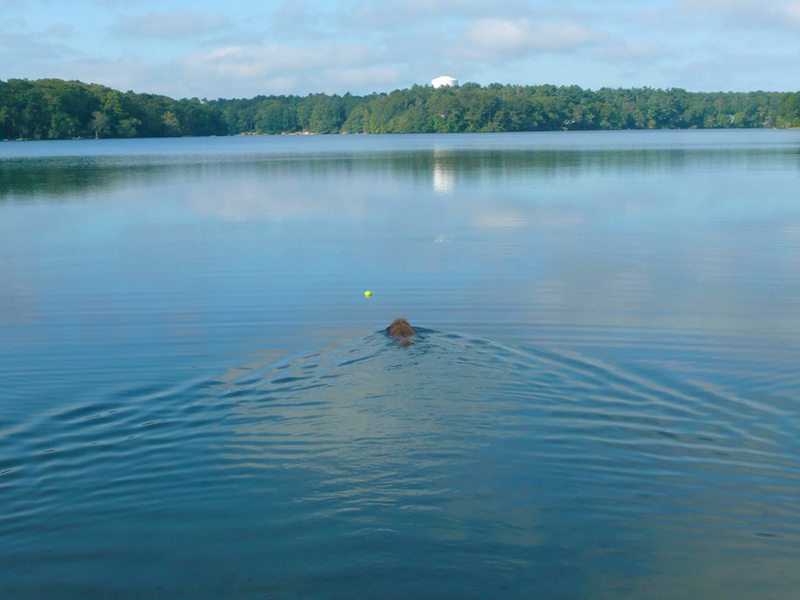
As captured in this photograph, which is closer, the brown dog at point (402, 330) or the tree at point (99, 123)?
the brown dog at point (402, 330)

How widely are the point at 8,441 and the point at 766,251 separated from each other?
63.4 ft

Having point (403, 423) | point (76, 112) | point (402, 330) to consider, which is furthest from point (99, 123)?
point (403, 423)

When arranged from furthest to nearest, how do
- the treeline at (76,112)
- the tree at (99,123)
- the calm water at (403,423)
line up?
1. the tree at (99,123)
2. the treeline at (76,112)
3. the calm water at (403,423)

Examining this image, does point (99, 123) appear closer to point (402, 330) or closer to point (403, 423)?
point (402, 330)

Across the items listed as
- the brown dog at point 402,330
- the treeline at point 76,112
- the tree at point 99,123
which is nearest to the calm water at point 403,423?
the brown dog at point 402,330

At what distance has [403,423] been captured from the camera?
9.07 metres

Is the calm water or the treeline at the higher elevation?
the treeline

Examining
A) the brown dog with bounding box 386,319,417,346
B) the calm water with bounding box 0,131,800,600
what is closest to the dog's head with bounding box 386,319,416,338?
the brown dog with bounding box 386,319,417,346

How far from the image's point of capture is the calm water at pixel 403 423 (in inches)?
252

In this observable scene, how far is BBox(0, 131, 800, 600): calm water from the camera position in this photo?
21.0 ft

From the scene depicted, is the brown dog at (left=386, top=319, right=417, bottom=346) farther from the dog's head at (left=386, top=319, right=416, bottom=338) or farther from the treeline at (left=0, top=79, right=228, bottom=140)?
the treeline at (left=0, top=79, right=228, bottom=140)

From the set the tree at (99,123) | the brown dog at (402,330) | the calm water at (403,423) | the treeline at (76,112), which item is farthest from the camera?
the tree at (99,123)

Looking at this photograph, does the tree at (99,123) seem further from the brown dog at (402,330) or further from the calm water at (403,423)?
the brown dog at (402,330)

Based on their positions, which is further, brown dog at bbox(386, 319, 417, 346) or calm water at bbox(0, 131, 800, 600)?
brown dog at bbox(386, 319, 417, 346)
